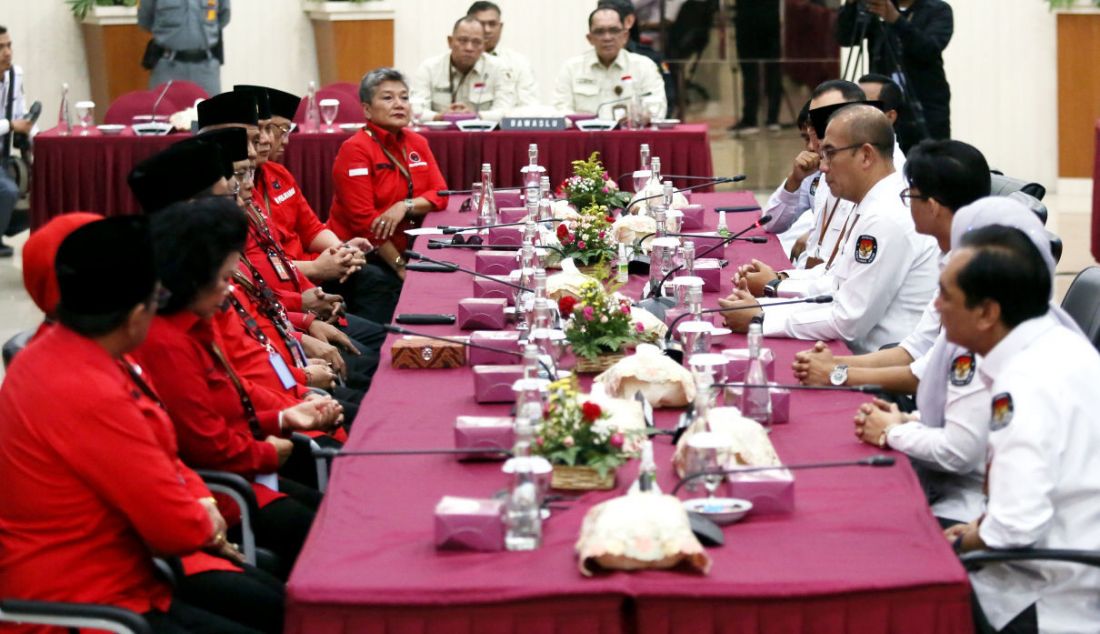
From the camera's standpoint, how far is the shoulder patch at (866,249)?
4.30 meters

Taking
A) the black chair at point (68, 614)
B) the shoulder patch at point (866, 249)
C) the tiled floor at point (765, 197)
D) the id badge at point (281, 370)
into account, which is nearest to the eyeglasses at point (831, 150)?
the shoulder patch at point (866, 249)

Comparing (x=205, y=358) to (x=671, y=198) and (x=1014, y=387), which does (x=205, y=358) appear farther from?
(x=671, y=198)

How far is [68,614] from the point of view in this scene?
2611 millimetres

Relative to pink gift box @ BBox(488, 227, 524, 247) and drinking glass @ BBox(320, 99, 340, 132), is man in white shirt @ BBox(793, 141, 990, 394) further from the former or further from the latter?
drinking glass @ BBox(320, 99, 340, 132)

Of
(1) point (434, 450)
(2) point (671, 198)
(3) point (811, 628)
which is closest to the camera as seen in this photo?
(3) point (811, 628)

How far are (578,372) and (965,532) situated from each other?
1126 mm

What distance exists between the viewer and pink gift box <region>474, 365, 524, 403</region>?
137 inches

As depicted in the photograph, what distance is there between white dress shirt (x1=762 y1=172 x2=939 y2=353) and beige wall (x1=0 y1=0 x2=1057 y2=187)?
6998 mm

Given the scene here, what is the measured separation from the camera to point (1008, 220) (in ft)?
10.4

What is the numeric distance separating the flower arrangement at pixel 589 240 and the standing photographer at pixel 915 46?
3489 millimetres

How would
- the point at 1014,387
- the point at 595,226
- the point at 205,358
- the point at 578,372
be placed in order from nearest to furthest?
1. the point at 1014,387
2. the point at 205,358
3. the point at 578,372
4. the point at 595,226

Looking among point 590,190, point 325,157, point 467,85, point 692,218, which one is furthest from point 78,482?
point 467,85

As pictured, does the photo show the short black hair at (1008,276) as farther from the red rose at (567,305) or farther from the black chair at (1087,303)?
the red rose at (567,305)

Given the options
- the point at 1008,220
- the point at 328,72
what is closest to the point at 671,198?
the point at 1008,220
